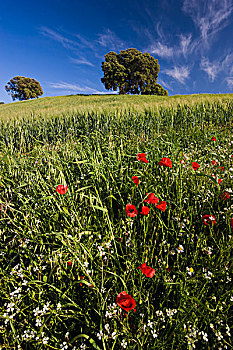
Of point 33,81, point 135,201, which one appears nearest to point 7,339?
point 135,201

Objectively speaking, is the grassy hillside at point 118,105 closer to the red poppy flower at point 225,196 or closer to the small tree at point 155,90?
the red poppy flower at point 225,196

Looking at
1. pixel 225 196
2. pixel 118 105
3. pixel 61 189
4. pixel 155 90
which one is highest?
pixel 155 90

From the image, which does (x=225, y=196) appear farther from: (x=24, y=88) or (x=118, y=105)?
(x=24, y=88)

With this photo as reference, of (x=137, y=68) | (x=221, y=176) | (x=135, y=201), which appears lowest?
(x=135, y=201)

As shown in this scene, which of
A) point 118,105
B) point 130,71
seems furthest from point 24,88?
point 118,105

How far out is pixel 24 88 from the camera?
56031 millimetres

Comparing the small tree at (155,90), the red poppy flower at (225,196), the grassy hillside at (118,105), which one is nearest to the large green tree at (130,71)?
the small tree at (155,90)

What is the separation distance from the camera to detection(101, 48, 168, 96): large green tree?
36.0 m

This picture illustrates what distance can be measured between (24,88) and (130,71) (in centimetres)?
3870

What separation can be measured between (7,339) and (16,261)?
1.85 feet

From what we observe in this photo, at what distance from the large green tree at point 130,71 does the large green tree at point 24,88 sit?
3172cm

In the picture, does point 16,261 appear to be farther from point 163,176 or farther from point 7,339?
point 163,176

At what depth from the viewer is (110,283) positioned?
1.26 m

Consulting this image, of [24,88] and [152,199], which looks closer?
[152,199]
